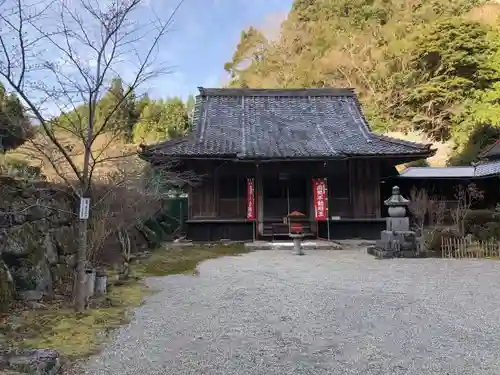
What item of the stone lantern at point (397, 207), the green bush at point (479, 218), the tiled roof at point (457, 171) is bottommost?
the green bush at point (479, 218)

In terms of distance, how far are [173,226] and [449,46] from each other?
2024cm

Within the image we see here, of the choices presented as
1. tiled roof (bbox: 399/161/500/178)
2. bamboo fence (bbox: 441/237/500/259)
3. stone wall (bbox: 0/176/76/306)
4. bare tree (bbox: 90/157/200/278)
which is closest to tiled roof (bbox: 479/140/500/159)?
tiled roof (bbox: 399/161/500/178)

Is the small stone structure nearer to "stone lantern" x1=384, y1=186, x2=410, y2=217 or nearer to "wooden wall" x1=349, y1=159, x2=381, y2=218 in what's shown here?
"stone lantern" x1=384, y1=186, x2=410, y2=217

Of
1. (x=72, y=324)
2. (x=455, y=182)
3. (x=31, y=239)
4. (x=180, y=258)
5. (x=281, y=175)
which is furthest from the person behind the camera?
(x=455, y=182)

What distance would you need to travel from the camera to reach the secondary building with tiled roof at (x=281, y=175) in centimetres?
1393

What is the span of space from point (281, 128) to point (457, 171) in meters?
9.40

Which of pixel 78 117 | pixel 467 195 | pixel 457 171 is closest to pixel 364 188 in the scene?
pixel 467 195

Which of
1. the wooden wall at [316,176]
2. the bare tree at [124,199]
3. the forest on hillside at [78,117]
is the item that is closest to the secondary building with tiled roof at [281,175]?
the wooden wall at [316,176]

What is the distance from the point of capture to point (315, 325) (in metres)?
4.93

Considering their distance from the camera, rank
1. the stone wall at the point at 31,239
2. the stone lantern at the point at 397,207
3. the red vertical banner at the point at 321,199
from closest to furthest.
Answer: the stone wall at the point at 31,239, the stone lantern at the point at 397,207, the red vertical banner at the point at 321,199

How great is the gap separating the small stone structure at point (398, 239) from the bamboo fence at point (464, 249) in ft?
2.25

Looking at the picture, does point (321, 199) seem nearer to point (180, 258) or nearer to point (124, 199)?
point (180, 258)

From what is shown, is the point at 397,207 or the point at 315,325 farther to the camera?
the point at 397,207

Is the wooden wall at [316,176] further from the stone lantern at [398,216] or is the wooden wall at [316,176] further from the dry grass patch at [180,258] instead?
the stone lantern at [398,216]
